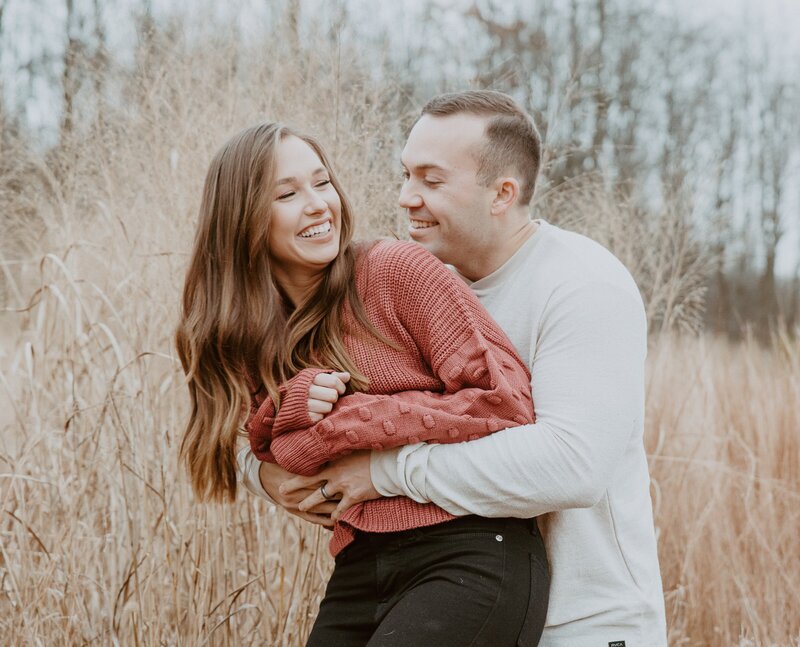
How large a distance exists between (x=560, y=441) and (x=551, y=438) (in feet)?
0.06

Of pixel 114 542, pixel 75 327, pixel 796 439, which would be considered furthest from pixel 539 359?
pixel 796 439

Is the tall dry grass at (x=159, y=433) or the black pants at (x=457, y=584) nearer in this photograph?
the black pants at (x=457, y=584)

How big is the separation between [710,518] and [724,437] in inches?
15.8

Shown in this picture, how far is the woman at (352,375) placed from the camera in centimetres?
167

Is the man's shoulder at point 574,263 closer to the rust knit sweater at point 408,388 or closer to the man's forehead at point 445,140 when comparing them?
the rust knit sweater at point 408,388

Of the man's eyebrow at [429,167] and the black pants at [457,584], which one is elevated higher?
the man's eyebrow at [429,167]

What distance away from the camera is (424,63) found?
4250mm

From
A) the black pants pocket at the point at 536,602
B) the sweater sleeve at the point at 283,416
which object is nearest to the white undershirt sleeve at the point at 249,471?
the sweater sleeve at the point at 283,416

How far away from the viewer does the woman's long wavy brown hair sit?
77.3 inches

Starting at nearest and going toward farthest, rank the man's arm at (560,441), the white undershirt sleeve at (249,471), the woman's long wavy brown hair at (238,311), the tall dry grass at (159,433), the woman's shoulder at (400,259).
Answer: the man's arm at (560,441) → the woman's shoulder at (400,259) → the woman's long wavy brown hair at (238,311) → the white undershirt sleeve at (249,471) → the tall dry grass at (159,433)

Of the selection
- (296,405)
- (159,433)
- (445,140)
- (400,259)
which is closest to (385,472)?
(296,405)

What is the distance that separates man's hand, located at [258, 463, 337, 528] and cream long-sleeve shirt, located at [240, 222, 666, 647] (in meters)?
0.18

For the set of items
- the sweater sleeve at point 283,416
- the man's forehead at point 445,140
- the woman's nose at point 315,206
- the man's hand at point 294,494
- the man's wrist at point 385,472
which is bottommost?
the man's hand at point 294,494

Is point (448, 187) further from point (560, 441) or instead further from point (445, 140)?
point (560, 441)
